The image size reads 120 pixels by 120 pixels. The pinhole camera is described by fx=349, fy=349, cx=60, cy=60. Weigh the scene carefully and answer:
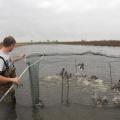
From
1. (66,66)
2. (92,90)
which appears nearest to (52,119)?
(92,90)

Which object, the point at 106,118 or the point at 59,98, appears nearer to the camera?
the point at 106,118

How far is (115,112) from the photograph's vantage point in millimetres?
9242

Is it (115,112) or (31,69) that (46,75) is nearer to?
(31,69)

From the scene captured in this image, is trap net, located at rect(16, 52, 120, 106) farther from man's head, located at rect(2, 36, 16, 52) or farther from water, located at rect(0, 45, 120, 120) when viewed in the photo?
man's head, located at rect(2, 36, 16, 52)

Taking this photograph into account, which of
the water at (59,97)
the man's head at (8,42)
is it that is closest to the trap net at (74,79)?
the water at (59,97)

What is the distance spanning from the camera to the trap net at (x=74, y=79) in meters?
9.43

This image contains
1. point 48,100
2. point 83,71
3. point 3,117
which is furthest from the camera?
point 83,71

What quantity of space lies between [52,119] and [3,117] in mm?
1880

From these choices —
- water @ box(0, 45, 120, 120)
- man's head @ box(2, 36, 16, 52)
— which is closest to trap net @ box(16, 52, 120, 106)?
water @ box(0, 45, 120, 120)

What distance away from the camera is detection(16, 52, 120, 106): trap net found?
30.9 ft

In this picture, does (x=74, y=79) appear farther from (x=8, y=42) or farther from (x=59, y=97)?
(x=8, y=42)

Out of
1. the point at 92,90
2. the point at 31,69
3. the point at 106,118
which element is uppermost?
the point at 31,69

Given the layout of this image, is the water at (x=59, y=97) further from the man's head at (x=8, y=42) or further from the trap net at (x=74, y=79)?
the man's head at (x=8, y=42)

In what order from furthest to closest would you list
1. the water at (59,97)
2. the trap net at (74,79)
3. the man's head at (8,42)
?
the trap net at (74,79)
the water at (59,97)
the man's head at (8,42)
